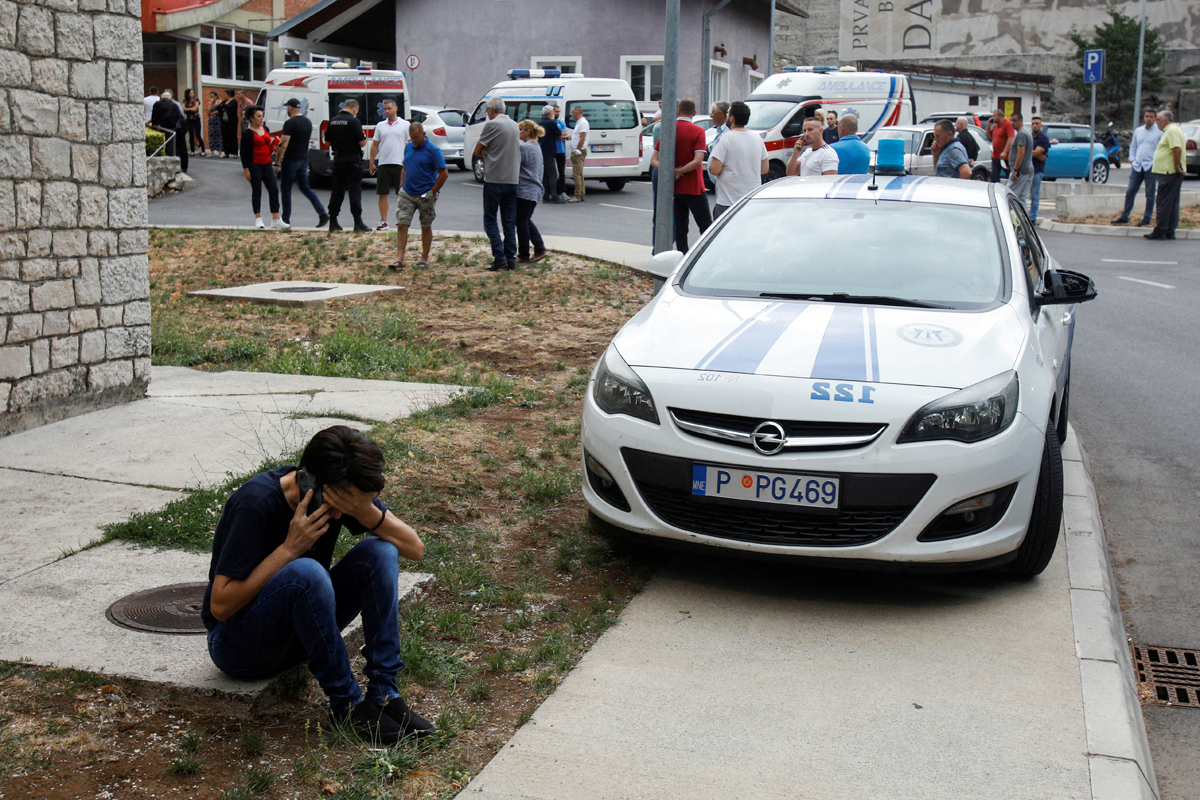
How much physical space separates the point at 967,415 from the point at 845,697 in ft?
4.03

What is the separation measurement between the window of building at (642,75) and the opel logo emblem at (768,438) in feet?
102

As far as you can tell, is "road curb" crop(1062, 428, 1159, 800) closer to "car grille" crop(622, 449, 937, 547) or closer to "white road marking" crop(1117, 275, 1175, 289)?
"car grille" crop(622, 449, 937, 547)

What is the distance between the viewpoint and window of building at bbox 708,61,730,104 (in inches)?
1470

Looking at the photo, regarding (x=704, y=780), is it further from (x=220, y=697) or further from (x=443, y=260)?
(x=443, y=260)

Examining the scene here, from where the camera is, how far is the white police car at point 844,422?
4.35m

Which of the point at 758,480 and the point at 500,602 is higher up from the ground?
the point at 758,480

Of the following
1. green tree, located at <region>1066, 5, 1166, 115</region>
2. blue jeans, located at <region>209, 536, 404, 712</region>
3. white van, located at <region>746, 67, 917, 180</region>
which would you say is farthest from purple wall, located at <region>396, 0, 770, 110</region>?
green tree, located at <region>1066, 5, 1166, 115</region>

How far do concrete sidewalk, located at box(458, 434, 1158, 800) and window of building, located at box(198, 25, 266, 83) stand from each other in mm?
40727

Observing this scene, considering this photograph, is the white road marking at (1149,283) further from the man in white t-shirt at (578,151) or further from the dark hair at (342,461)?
the dark hair at (342,461)

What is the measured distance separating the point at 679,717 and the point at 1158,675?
6.47 feet

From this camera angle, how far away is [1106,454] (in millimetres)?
7266

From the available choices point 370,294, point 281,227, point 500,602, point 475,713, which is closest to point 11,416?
point 500,602

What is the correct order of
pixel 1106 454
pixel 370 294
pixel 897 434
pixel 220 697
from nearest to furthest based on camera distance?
pixel 220 697 < pixel 897 434 < pixel 1106 454 < pixel 370 294

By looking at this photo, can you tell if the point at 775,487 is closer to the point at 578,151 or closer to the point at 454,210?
the point at 454,210
